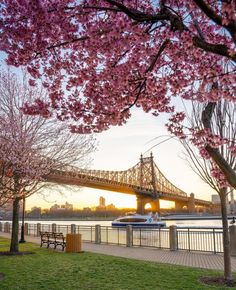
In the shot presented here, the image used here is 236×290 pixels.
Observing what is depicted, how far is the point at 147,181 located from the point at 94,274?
2951 inches

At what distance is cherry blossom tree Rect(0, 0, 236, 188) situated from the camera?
16.2 ft

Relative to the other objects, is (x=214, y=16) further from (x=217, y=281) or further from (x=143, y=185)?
(x=143, y=185)

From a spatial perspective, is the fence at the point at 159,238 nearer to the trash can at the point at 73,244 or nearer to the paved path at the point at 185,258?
the paved path at the point at 185,258

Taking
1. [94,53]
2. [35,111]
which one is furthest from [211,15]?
[35,111]

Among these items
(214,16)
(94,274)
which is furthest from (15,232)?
(214,16)

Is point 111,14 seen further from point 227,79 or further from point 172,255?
point 172,255

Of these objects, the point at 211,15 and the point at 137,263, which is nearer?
the point at 211,15

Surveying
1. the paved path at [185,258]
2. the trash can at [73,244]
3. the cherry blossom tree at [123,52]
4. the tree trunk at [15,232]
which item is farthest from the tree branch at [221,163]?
the tree trunk at [15,232]

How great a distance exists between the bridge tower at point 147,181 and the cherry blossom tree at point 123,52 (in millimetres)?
64509

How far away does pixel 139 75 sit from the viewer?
7.09 m

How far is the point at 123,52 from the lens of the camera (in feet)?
22.2

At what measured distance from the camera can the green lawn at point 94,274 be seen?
948cm

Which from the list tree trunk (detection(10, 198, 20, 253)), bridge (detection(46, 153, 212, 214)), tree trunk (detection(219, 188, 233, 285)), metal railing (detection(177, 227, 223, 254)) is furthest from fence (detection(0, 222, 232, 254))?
bridge (detection(46, 153, 212, 214))

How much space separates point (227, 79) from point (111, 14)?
1.99 meters
